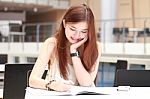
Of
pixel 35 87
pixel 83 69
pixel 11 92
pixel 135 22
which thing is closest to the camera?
pixel 35 87

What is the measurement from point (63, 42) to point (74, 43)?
5 centimetres

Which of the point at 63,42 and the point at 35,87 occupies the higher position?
the point at 63,42

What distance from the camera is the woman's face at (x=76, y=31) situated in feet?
4.17

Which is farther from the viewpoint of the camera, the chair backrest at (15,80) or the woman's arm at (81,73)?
the chair backrest at (15,80)

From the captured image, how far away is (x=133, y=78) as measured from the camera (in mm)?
1345

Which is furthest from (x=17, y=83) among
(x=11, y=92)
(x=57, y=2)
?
(x=57, y=2)

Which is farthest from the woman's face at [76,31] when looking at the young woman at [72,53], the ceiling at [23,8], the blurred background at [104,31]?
the ceiling at [23,8]

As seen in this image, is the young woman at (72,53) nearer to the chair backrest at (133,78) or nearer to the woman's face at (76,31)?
the woman's face at (76,31)

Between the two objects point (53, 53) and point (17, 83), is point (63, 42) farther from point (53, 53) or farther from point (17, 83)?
point (17, 83)

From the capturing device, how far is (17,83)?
1575 millimetres

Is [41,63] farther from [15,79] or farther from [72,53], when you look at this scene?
[15,79]

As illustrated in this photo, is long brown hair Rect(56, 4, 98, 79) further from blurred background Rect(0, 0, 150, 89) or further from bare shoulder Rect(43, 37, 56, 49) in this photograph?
blurred background Rect(0, 0, 150, 89)

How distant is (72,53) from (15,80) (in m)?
0.37

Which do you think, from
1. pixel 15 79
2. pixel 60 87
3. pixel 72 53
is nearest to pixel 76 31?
pixel 72 53
